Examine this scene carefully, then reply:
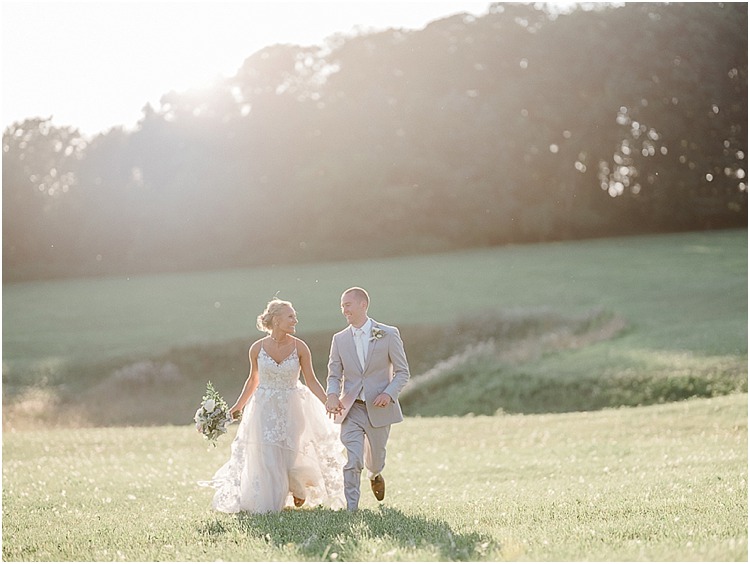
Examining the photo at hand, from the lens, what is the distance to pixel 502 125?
54.9 meters

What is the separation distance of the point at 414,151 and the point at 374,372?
4600 centimetres

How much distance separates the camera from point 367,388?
358 inches

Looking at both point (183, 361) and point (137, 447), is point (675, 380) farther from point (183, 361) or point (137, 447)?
point (183, 361)

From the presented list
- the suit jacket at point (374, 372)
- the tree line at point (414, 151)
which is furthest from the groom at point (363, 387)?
the tree line at point (414, 151)

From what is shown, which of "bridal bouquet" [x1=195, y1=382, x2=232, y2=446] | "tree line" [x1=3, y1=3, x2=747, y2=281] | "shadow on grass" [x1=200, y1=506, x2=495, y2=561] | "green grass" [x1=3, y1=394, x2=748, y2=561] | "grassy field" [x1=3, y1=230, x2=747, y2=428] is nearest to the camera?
"shadow on grass" [x1=200, y1=506, x2=495, y2=561]

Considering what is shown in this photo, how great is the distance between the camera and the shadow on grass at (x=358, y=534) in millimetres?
6934

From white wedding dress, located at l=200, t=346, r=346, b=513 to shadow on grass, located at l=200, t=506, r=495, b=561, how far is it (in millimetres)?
299

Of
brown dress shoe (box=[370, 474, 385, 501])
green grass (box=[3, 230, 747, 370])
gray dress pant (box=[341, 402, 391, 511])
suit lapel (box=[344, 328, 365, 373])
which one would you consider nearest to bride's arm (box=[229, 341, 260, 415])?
suit lapel (box=[344, 328, 365, 373])

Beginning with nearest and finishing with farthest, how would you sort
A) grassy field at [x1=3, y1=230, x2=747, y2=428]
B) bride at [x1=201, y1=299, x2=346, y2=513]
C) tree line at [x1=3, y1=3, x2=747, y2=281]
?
bride at [x1=201, y1=299, x2=346, y2=513] → grassy field at [x1=3, y1=230, x2=747, y2=428] → tree line at [x1=3, y1=3, x2=747, y2=281]

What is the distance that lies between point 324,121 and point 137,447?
135ft

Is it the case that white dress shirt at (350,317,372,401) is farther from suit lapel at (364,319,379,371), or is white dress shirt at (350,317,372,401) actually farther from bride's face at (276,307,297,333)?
bride's face at (276,307,297,333)

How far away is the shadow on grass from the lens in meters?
6.93

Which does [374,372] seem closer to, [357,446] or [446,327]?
[357,446]

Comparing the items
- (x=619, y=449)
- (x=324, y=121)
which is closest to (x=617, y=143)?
(x=324, y=121)
